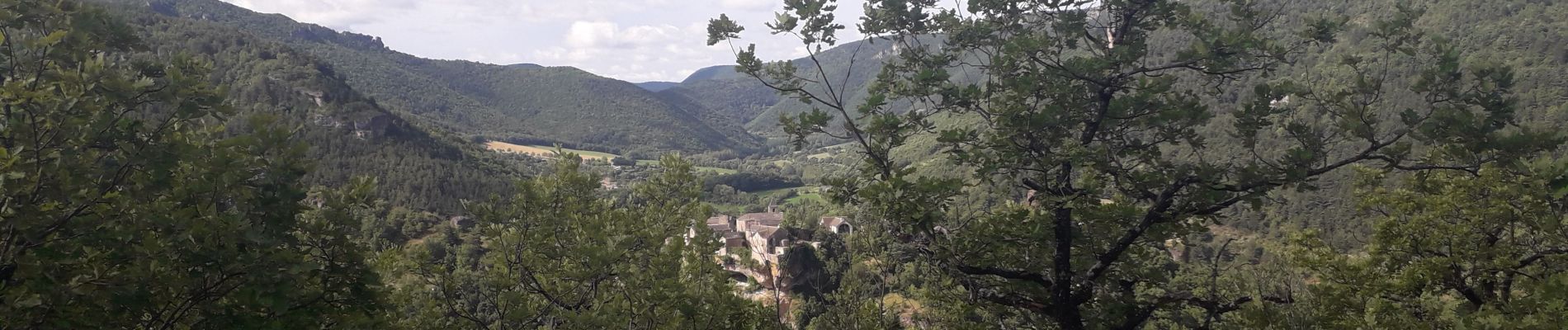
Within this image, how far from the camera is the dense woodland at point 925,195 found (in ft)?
11.1

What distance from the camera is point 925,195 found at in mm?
4289

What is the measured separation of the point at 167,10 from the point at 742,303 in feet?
616

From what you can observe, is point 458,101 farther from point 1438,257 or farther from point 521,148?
point 1438,257

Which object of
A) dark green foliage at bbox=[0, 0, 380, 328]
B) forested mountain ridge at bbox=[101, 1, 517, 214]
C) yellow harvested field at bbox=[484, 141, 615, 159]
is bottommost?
yellow harvested field at bbox=[484, 141, 615, 159]

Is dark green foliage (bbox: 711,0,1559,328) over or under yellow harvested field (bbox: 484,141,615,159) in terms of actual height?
over

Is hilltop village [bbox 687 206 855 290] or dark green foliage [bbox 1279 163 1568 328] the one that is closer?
dark green foliage [bbox 1279 163 1568 328]

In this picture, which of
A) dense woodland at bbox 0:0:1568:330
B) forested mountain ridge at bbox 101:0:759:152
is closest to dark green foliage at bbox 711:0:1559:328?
dense woodland at bbox 0:0:1568:330

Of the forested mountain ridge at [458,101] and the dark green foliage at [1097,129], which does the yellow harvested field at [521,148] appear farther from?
the dark green foliage at [1097,129]

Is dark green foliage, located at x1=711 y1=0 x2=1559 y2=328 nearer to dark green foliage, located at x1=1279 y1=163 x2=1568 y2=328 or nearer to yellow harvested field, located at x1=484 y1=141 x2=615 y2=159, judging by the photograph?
dark green foliage, located at x1=1279 y1=163 x2=1568 y2=328

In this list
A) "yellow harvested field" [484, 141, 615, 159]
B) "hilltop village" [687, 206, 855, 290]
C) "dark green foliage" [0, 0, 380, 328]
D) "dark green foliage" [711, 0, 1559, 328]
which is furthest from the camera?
"yellow harvested field" [484, 141, 615, 159]

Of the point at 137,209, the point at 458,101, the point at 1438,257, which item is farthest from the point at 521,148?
the point at 1438,257

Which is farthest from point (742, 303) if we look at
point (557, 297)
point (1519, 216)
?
point (1519, 216)

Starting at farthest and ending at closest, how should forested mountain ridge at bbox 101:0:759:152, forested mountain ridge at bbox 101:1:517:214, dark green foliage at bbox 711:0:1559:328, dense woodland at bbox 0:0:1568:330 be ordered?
forested mountain ridge at bbox 101:0:759:152
forested mountain ridge at bbox 101:1:517:214
dark green foliage at bbox 711:0:1559:328
dense woodland at bbox 0:0:1568:330

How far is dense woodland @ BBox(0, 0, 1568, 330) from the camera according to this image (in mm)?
3371
